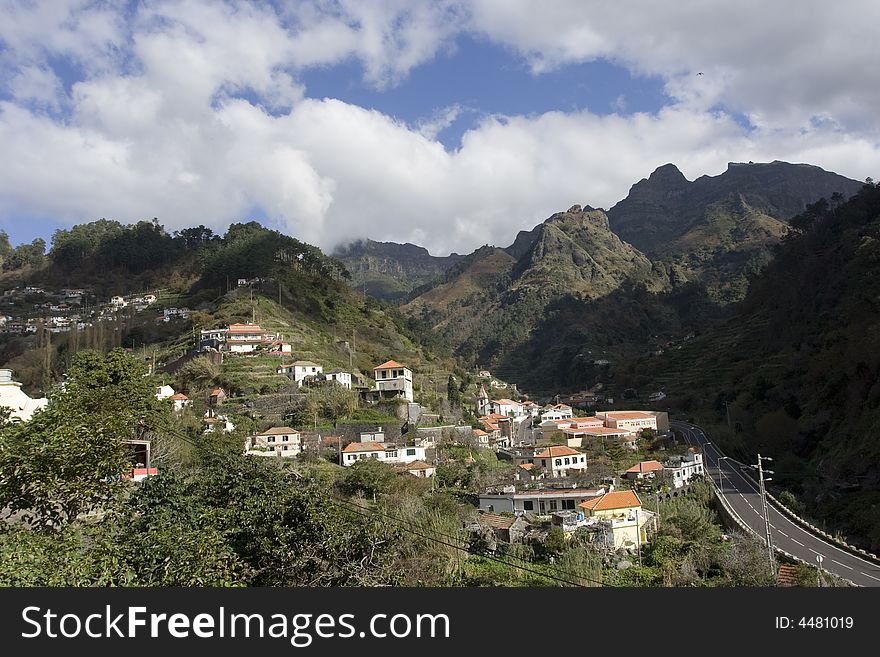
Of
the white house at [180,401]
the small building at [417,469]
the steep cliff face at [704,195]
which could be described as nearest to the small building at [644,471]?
the small building at [417,469]

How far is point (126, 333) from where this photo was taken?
4694 cm

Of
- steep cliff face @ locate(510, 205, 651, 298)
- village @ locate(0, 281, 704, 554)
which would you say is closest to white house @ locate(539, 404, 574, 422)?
village @ locate(0, 281, 704, 554)

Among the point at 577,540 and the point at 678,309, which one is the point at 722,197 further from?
the point at 577,540

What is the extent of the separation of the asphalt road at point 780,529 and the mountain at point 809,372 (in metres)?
1.73

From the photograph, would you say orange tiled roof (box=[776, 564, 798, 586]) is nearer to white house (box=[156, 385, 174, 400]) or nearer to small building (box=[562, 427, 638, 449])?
small building (box=[562, 427, 638, 449])

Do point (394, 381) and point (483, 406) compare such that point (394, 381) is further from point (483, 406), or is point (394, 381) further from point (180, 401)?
point (180, 401)

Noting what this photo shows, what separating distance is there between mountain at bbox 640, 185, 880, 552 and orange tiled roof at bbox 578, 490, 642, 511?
844 cm

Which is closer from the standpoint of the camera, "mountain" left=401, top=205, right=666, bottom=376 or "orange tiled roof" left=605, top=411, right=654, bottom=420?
"orange tiled roof" left=605, top=411, right=654, bottom=420

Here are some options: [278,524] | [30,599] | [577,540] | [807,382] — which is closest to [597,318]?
[807,382]

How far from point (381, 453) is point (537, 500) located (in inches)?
326

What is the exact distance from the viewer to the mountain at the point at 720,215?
102 m

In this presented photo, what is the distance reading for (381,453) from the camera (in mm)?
29781

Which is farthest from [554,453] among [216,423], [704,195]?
[704,195]

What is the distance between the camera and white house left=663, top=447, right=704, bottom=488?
1176 inches
